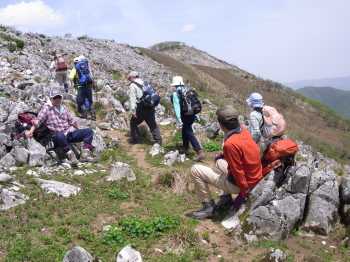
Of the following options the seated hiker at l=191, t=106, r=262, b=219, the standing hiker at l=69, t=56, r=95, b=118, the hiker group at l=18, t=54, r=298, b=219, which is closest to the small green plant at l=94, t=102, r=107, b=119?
the standing hiker at l=69, t=56, r=95, b=118

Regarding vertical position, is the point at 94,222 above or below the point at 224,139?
below

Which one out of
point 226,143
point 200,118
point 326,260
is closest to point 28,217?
point 226,143

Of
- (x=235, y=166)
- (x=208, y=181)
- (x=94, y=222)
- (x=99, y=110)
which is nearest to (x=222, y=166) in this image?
(x=208, y=181)

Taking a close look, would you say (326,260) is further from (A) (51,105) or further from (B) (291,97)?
(B) (291,97)

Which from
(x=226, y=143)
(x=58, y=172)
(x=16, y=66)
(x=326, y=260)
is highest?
(x=16, y=66)

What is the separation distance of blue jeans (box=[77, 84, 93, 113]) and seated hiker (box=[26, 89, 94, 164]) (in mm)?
4963

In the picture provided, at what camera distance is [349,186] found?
8.91 metres

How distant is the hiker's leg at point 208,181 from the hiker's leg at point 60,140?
15.2 ft

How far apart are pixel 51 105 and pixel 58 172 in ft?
6.43

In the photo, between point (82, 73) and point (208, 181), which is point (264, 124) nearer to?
point (208, 181)

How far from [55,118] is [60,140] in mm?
648

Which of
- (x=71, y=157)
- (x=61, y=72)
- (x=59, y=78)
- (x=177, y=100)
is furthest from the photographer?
(x=59, y=78)

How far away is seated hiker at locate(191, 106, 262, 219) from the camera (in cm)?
846

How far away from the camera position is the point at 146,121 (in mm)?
15289
